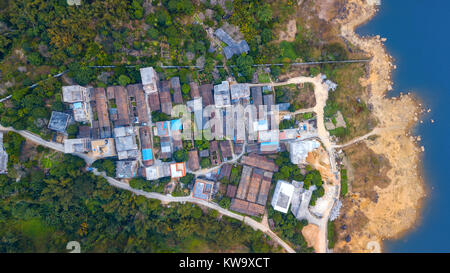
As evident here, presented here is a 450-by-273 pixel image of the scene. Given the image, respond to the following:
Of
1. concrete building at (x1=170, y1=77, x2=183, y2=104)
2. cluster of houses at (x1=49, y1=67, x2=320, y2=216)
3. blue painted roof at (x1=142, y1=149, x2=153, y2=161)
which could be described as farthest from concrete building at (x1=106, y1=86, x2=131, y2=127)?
concrete building at (x1=170, y1=77, x2=183, y2=104)

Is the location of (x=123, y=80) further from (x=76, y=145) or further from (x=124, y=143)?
(x=76, y=145)

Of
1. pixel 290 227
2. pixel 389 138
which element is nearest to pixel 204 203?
pixel 290 227

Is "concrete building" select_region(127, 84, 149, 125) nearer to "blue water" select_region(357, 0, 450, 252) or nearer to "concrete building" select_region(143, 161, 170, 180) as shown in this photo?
"concrete building" select_region(143, 161, 170, 180)

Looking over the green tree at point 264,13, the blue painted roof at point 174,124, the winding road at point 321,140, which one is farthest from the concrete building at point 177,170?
the green tree at point 264,13

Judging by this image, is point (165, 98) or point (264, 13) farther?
point (165, 98)

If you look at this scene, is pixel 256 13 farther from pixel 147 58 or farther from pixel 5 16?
pixel 5 16

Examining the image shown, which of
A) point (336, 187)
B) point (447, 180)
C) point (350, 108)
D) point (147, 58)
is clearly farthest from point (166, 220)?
point (447, 180)
